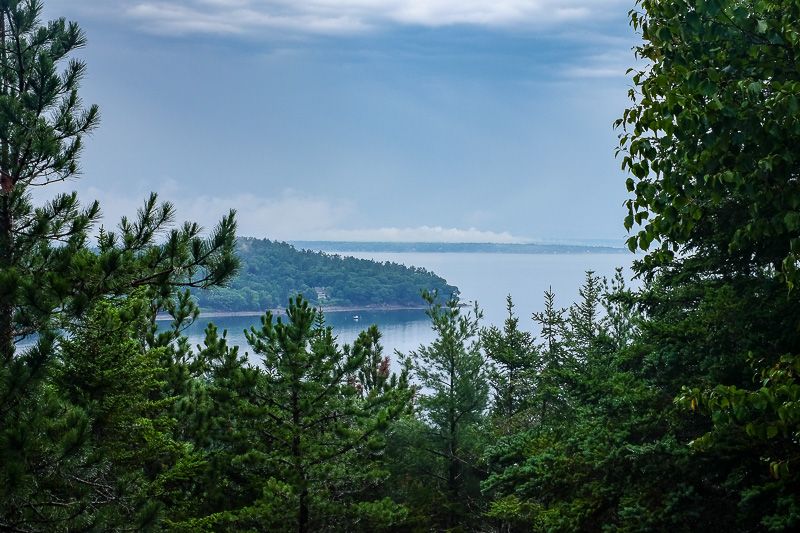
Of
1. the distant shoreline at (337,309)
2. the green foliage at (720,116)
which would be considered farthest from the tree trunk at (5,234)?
the distant shoreline at (337,309)

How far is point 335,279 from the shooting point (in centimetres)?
11950

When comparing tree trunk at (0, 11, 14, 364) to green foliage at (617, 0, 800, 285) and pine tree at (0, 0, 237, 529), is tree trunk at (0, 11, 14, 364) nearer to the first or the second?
pine tree at (0, 0, 237, 529)

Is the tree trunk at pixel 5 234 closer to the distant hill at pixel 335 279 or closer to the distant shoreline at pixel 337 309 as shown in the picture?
the distant shoreline at pixel 337 309

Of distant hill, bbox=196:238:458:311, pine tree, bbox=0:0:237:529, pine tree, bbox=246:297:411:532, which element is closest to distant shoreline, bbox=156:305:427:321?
distant hill, bbox=196:238:458:311

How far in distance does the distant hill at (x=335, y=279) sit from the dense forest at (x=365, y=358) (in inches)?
3704

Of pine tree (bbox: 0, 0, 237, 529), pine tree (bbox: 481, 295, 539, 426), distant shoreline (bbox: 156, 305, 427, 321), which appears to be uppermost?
pine tree (bbox: 0, 0, 237, 529)

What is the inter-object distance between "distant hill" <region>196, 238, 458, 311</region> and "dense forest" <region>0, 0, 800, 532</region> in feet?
309

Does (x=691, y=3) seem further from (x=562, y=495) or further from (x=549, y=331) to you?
(x=549, y=331)

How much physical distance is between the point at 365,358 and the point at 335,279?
350 ft

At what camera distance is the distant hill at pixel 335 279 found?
113 metres

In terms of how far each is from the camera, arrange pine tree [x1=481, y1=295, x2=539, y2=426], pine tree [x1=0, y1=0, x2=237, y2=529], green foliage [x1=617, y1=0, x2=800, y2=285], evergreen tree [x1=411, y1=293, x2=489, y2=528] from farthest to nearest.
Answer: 1. pine tree [x1=481, y1=295, x2=539, y2=426]
2. evergreen tree [x1=411, y1=293, x2=489, y2=528]
3. pine tree [x1=0, y1=0, x2=237, y2=529]
4. green foliage [x1=617, y1=0, x2=800, y2=285]

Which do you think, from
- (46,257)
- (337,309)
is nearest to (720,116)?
(46,257)

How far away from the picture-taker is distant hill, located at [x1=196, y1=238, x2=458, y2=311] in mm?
112750

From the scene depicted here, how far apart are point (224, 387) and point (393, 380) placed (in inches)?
228
